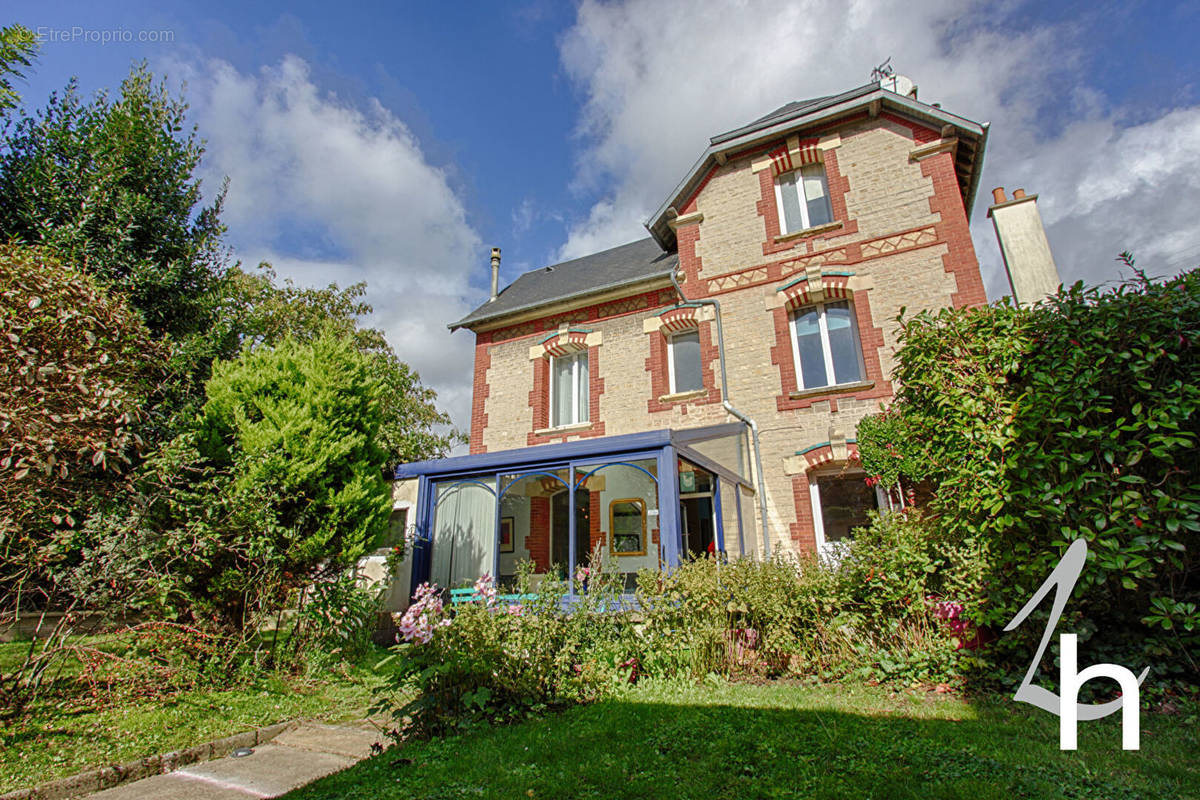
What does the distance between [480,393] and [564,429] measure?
2.51 meters

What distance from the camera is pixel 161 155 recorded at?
880cm

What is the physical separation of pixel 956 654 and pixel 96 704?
7.01 meters

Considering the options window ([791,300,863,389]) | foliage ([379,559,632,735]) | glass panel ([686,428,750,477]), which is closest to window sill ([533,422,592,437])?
glass panel ([686,428,750,477])

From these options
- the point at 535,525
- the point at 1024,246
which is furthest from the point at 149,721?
the point at 1024,246

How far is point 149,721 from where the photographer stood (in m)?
4.32

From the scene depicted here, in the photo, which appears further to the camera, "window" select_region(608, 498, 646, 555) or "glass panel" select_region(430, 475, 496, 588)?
"window" select_region(608, 498, 646, 555)

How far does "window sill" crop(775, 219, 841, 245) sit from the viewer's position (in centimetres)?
936

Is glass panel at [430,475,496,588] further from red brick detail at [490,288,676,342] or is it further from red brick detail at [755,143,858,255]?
red brick detail at [755,143,858,255]

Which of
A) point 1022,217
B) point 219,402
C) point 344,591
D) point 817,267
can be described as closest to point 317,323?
point 219,402

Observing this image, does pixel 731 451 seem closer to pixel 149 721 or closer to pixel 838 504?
pixel 838 504

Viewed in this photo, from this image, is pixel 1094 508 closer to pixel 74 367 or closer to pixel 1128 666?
pixel 1128 666

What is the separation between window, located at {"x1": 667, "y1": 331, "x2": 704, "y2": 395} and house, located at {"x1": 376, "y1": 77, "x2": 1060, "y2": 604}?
4 centimetres

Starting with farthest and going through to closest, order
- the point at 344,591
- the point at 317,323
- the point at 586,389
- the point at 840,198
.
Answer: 1. the point at 317,323
2. the point at 586,389
3. the point at 840,198
4. the point at 344,591

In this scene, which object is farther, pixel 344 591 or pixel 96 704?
pixel 344 591
